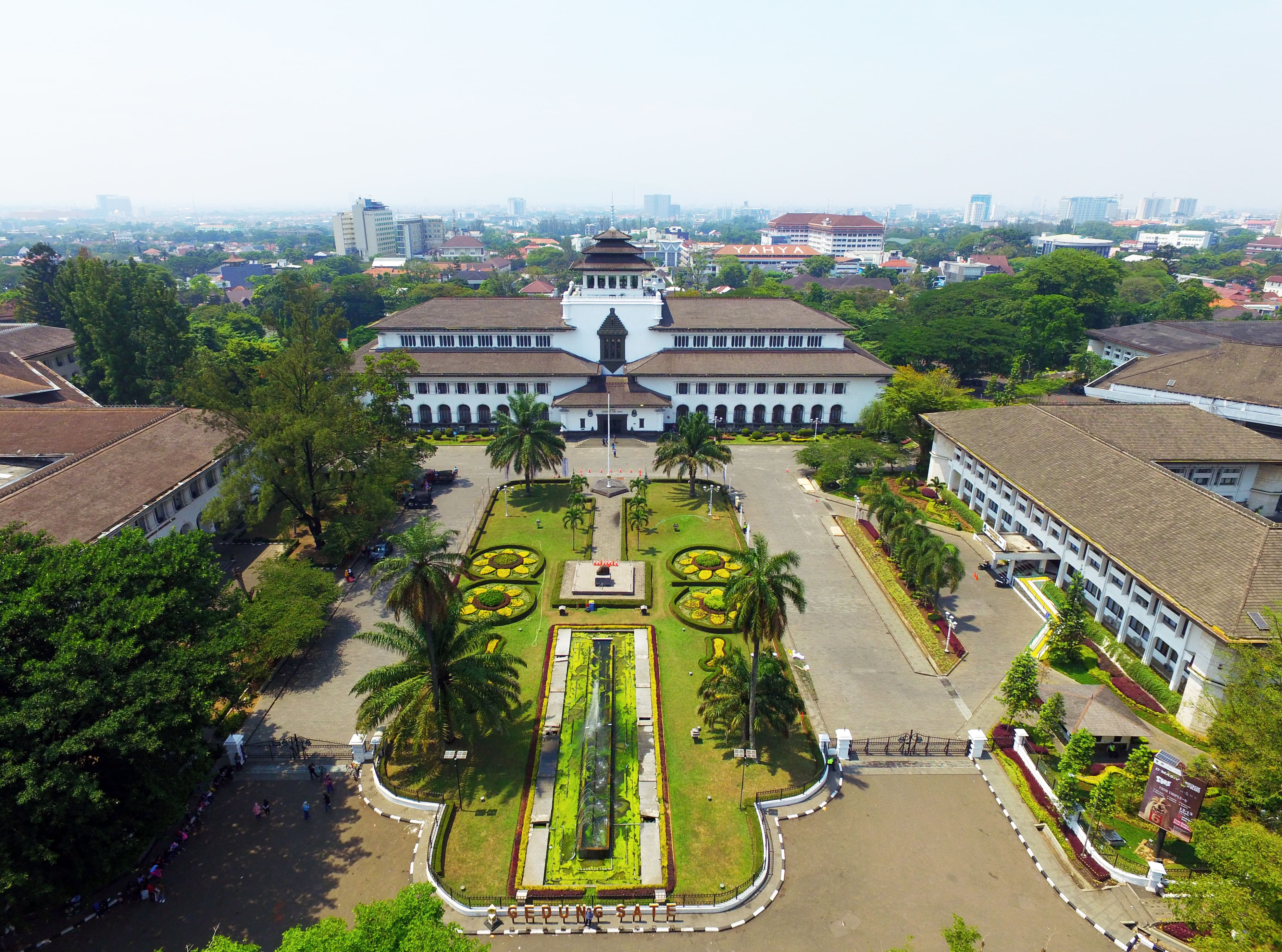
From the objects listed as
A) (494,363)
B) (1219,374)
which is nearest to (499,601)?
(494,363)

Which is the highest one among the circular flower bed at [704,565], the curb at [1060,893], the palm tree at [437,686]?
the palm tree at [437,686]

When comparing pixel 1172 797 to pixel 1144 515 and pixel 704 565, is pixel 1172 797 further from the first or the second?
pixel 704 565

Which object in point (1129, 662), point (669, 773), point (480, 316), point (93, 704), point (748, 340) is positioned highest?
point (480, 316)

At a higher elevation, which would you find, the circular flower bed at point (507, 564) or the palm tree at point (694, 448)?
the palm tree at point (694, 448)

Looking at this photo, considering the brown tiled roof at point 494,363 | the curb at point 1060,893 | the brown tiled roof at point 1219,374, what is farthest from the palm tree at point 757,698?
the brown tiled roof at point 1219,374

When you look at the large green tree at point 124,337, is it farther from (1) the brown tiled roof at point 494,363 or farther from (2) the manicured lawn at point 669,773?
(2) the manicured lawn at point 669,773

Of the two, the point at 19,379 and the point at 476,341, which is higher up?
the point at 476,341
